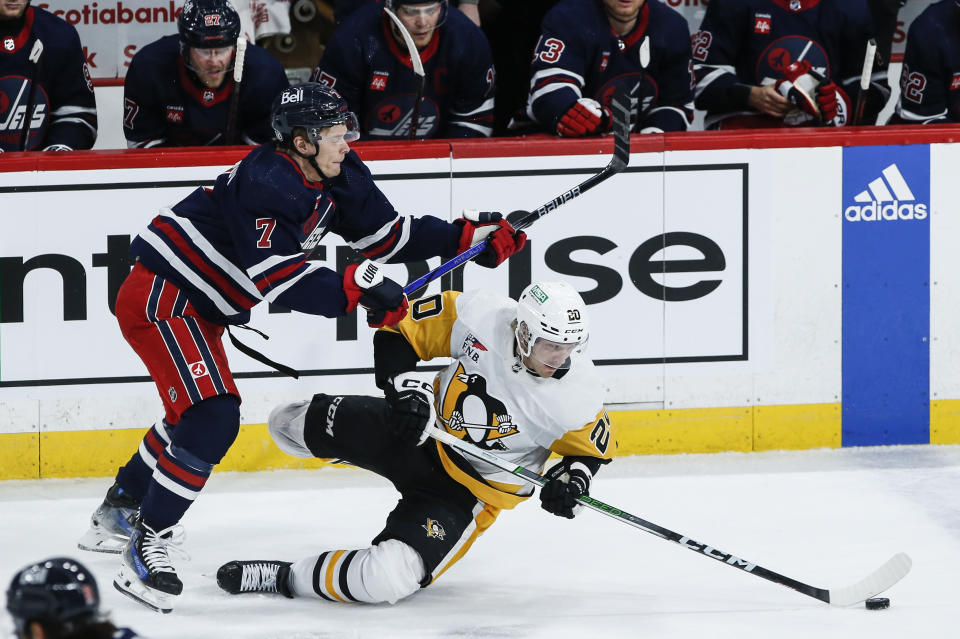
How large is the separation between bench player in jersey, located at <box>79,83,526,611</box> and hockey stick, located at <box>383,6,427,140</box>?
1094 millimetres

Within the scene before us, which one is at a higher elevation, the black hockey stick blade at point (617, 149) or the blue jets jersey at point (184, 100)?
the blue jets jersey at point (184, 100)

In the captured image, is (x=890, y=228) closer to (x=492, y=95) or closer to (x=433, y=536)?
(x=492, y=95)

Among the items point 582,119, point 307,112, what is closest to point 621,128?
point 582,119

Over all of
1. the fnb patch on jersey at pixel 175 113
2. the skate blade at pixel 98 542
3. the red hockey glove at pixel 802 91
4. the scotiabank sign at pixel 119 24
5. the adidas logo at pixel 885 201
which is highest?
the scotiabank sign at pixel 119 24

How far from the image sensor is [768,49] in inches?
207

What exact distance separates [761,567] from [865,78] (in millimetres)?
2153

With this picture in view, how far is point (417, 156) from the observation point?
4625mm

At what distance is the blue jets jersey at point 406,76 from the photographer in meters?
4.96

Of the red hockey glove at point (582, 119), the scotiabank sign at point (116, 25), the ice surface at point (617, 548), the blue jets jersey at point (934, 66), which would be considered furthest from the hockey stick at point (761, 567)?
the scotiabank sign at point (116, 25)

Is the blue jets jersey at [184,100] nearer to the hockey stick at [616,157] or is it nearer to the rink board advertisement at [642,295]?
the rink board advertisement at [642,295]

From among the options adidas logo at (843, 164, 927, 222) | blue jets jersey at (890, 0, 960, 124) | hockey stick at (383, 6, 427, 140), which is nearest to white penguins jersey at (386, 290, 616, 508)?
hockey stick at (383, 6, 427, 140)

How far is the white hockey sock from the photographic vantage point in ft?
11.5

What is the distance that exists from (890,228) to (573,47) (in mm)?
1248

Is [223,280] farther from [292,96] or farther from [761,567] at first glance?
[761,567]
